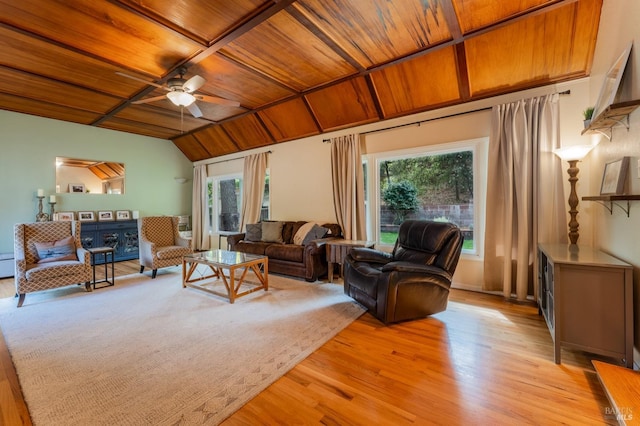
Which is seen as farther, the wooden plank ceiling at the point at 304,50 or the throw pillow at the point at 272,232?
the throw pillow at the point at 272,232

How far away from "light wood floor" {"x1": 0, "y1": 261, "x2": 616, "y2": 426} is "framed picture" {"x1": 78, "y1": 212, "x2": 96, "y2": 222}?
393cm

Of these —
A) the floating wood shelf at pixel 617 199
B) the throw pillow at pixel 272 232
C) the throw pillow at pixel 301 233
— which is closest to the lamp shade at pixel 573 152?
the floating wood shelf at pixel 617 199

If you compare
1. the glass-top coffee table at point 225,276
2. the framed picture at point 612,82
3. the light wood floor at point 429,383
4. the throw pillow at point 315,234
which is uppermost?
the framed picture at point 612,82

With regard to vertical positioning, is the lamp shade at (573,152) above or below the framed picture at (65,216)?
above

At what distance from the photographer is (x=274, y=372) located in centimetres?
191

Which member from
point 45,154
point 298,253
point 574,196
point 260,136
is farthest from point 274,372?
point 45,154

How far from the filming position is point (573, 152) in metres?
2.77

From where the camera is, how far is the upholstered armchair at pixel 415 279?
260cm

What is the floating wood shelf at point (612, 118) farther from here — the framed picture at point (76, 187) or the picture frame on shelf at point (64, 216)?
the framed picture at point (76, 187)

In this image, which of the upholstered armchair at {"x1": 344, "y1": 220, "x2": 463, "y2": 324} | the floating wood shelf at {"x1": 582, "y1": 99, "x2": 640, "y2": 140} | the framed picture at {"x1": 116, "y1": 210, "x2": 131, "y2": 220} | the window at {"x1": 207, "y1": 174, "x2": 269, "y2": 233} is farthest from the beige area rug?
the window at {"x1": 207, "y1": 174, "x2": 269, "y2": 233}

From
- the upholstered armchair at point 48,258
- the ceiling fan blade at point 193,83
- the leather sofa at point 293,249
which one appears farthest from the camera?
the leather sofa at point 293,249

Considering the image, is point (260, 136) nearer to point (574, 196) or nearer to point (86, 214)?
point (86, 214)

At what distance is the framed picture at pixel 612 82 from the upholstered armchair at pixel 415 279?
4.98 feet

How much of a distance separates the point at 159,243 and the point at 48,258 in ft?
4.73
